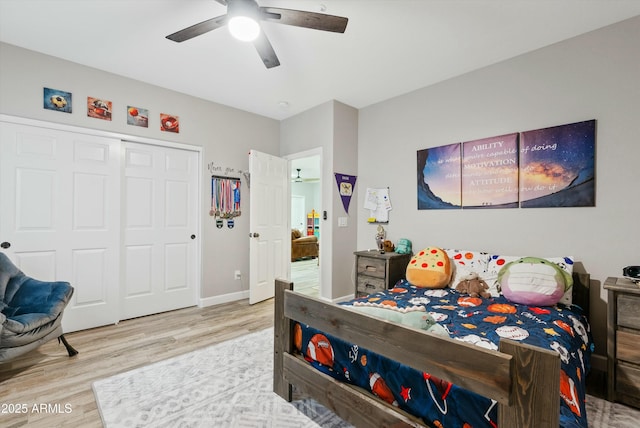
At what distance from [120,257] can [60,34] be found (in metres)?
2.17

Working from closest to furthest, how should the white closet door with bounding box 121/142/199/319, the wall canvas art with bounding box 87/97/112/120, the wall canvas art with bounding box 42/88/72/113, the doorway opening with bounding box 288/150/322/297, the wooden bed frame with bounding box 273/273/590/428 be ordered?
1. the wooden bed frame with bounding box 273/273/590/428
2. the wall canvas art with bounding box 42/88/72/113
3. the wall canvas art with bounding box 87/97/112/120
4. the white closet door with bounding box 121/142/199/319
5. the doorway opening with bounding box 288/150/322/297

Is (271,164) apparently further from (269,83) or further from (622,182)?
(622,182)

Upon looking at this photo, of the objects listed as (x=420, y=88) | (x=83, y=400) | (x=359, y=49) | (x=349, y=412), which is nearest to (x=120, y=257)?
(x=83, y=400)

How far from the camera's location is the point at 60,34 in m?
2.52

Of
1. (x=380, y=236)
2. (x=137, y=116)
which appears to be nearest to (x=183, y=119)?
(x=137, y=116)

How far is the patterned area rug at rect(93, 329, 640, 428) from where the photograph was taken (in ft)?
5.69

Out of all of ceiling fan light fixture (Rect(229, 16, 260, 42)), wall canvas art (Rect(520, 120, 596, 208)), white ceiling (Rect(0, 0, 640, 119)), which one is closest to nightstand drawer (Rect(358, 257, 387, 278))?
wall canvas art (Rect(520, 120, 596, 208))

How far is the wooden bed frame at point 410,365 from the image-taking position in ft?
3.01

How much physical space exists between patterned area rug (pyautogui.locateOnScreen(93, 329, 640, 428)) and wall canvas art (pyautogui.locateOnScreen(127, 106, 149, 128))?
8.54 ft

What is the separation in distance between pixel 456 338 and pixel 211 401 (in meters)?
1.58

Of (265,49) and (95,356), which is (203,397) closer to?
(95,356)

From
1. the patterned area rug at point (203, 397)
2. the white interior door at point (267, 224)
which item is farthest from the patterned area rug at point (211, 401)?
the white interior door at point (267, 224)

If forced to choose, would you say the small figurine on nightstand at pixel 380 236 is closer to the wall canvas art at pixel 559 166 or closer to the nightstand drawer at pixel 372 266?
the nightstand drawer at pixel 372 266

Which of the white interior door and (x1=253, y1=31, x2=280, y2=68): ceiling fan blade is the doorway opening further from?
(x1=253, y1=31, x2=280, y2=68): ceiling fan blade
